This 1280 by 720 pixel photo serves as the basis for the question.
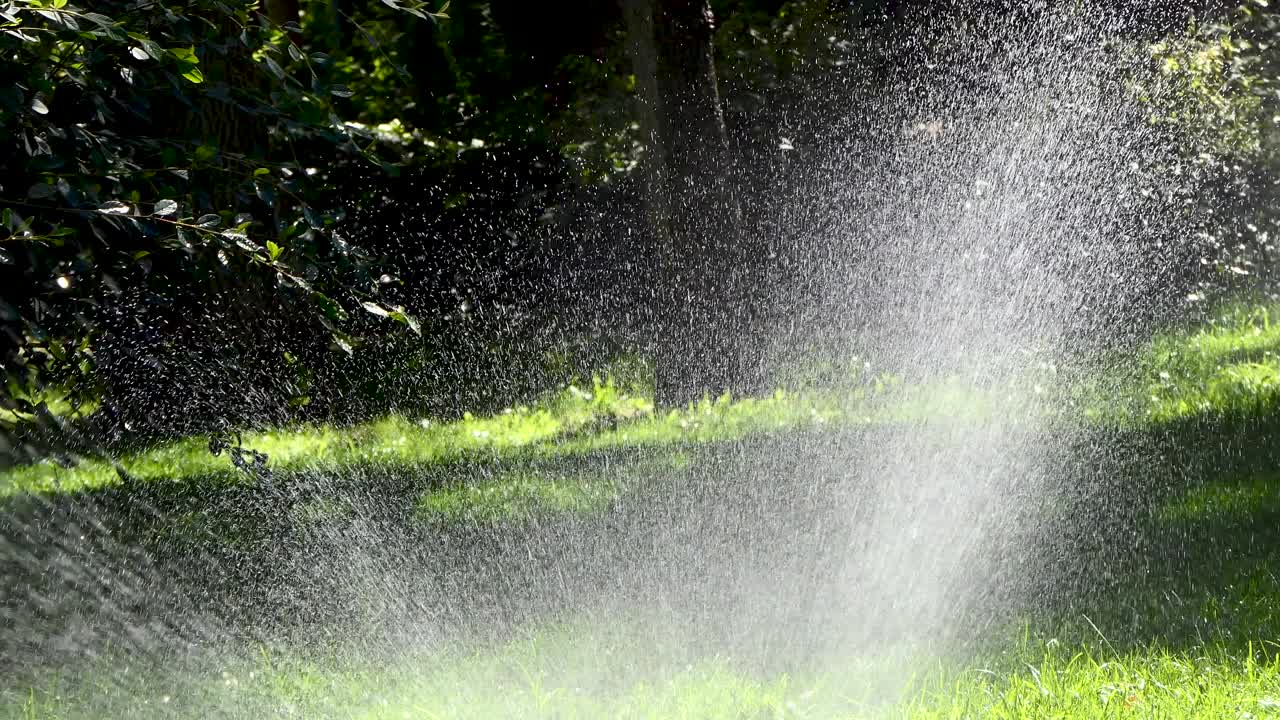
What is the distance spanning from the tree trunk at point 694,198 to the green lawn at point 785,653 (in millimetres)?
808

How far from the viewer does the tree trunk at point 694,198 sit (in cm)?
833

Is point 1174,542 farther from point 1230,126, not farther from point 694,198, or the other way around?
point 1230,126

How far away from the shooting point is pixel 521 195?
11273mm

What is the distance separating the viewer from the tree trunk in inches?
328

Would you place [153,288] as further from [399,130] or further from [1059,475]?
[399,130]

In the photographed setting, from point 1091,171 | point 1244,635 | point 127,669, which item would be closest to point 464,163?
point 1091,171

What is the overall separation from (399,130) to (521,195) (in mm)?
1968

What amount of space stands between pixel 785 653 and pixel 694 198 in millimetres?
5093

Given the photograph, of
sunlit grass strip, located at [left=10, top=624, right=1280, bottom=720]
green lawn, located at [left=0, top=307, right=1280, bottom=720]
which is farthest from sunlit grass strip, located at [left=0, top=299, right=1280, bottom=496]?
sunlit grass strip, located at [left=10, top=624, right=1280, bottom=720]

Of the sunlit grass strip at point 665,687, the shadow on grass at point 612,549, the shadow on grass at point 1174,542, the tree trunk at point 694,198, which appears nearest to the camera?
the sunlit grass strip at point 665,687

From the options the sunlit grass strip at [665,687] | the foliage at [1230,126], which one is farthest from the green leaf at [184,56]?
the foliage at [1230,126]

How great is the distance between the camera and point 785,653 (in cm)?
361

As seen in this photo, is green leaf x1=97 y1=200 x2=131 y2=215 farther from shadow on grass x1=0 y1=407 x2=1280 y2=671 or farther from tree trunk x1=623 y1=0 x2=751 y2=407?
tree trunk x1=623 y1=0 x2=751 y2=407

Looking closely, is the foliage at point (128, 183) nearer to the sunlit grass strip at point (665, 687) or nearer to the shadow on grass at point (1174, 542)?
the sunlit grass strip at point (665, 687)
